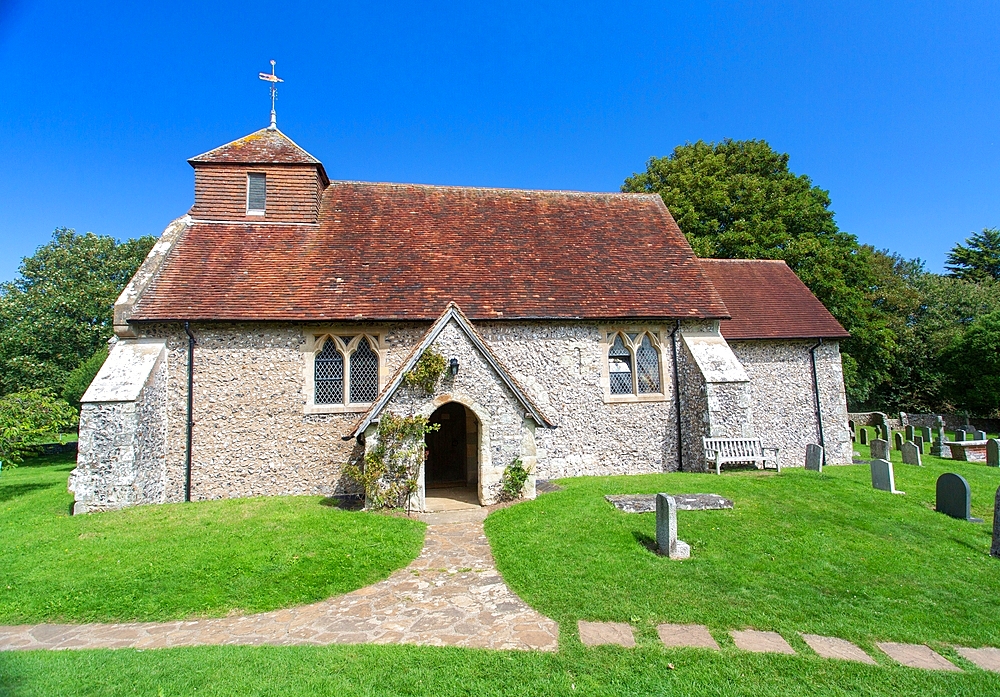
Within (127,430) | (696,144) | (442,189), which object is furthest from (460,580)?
(696,144)

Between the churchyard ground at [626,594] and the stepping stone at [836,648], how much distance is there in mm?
114

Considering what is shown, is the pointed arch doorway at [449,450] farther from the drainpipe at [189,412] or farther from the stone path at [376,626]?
the stone path at [376,626]

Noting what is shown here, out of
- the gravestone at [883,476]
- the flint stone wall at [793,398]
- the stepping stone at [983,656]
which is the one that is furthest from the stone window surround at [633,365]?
the stepping stone at [983,656]

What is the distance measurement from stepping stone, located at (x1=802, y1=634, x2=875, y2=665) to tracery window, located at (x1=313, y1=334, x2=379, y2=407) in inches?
414

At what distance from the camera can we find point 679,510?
976 cm

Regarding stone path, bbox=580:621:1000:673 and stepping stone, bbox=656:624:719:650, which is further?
stepping stone, bbox=656:624:719:650

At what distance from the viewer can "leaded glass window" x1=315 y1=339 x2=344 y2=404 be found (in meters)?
12.9

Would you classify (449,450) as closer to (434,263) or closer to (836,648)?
(434,263)

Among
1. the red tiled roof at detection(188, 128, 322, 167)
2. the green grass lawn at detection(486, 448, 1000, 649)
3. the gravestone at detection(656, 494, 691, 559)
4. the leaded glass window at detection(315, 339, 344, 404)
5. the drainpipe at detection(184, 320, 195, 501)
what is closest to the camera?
the green grass lawn at detection(486, 448, 1000, 649)

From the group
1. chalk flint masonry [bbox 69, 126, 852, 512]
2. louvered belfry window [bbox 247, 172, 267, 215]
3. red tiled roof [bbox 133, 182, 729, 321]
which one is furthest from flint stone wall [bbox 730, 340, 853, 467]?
louvered belfry window [bbox 247, 172, 267, 215]

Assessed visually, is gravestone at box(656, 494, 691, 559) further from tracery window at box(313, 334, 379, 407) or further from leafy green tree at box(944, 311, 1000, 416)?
leafy green tree at box(944, 311, 1000, 416)

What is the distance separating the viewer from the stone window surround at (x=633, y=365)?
14266 millimetres

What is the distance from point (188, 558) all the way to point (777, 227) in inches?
1195

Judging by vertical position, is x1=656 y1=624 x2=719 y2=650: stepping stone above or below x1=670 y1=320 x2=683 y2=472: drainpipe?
below
